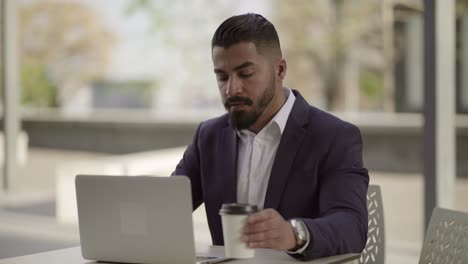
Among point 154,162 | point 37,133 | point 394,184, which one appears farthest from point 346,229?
point 37,133

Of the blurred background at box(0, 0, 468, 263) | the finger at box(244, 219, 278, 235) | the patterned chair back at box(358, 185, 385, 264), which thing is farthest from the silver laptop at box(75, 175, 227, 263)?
the blurred background at box(0, 0, 468, 263)

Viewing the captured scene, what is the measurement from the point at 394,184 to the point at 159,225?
32.9ft

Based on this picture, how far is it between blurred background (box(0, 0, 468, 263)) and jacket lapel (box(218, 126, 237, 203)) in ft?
11.2

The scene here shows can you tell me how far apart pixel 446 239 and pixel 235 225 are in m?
0.80

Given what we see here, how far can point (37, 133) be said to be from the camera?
62.2 ft

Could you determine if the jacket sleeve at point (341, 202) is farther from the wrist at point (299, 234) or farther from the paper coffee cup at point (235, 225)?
the paper coffee cup at point (235, 225)

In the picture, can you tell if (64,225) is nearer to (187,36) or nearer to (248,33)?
(248,33)

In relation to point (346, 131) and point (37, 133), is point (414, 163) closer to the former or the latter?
point (37, 133)

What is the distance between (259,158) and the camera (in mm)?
2744

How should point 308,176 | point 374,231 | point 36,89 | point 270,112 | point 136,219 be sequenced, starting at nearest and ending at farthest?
point 136,219 < point 308,176 < point 270,112 < point 374,231 < point 36,89

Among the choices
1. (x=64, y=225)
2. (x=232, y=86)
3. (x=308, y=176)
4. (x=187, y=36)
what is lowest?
(x=64, y=225)

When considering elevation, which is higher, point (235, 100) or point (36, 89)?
point (36, 89)

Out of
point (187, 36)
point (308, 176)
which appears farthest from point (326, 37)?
point (308, 176)

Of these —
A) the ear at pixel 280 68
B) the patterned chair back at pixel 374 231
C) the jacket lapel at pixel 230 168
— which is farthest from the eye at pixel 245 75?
the patterned chair back at pixel 374 231
